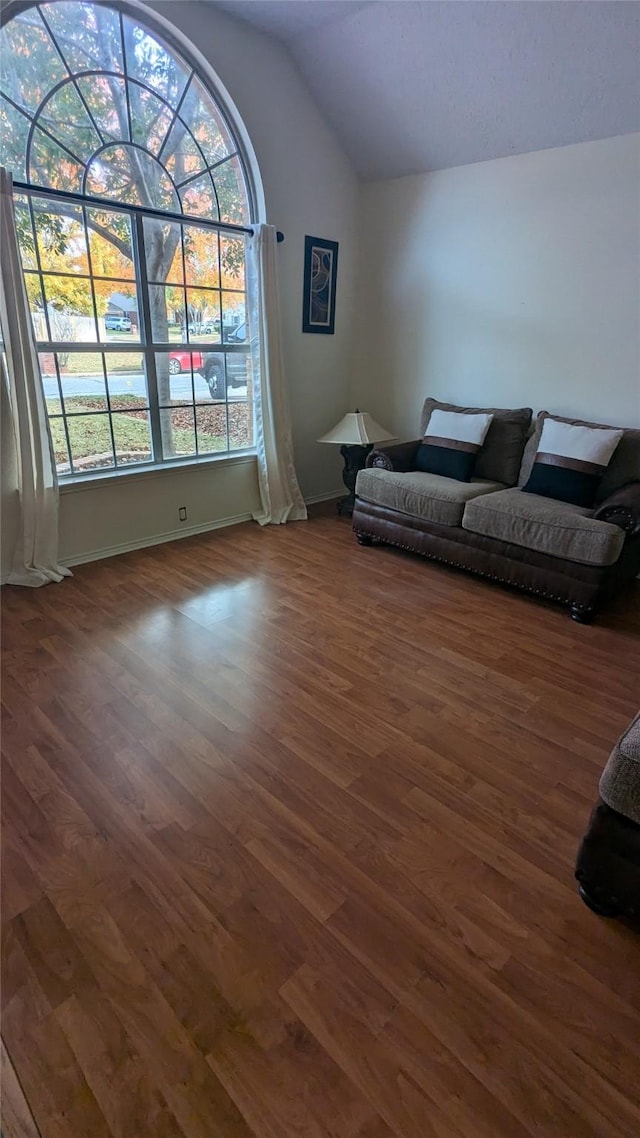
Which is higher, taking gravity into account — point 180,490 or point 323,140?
point 323,140

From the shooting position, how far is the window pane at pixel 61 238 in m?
2.86

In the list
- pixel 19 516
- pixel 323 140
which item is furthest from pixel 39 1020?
pixel 323 140

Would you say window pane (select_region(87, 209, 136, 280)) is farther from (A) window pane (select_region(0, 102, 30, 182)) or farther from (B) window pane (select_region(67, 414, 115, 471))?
(B) window pane (select_region(67, 414, 115, 471))

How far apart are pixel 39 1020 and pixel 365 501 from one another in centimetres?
309

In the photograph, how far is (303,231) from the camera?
4.05m

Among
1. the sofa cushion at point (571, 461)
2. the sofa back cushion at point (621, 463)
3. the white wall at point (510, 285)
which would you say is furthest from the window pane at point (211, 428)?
the sofa back cushion at point (621, 463)

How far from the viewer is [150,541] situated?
371cm

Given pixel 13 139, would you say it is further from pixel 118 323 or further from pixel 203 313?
pixel 203 313

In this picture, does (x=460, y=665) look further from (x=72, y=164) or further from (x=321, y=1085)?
(x=72, y=164)

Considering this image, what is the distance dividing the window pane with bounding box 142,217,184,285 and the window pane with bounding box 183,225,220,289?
0.06m

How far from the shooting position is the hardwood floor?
3.53 ft

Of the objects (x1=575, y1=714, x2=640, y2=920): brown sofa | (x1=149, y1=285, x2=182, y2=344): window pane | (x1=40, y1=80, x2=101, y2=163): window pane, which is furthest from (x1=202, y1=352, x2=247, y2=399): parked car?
(x1=575, y1=714, x2=640, y2=920): brown sofa

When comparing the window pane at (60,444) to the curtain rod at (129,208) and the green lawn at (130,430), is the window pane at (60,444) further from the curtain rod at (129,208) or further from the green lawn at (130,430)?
the curtain rod at (129,208)

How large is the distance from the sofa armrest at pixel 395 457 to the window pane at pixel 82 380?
1.78 meters
